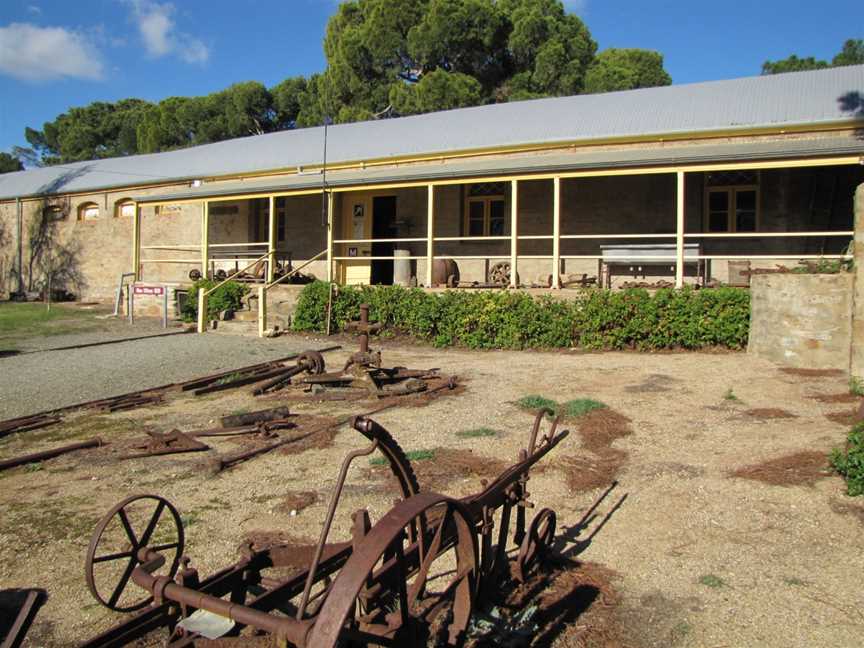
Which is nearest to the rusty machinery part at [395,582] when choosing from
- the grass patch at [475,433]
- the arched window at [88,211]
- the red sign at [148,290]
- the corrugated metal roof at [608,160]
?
the grass patch at [475,433]

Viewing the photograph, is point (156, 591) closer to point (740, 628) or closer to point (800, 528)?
point (740, 628)

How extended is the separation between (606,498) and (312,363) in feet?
19.0

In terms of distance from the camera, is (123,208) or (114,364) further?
(123,208)

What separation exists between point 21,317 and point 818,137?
69.8ft

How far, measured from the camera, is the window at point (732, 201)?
1612 centimetres

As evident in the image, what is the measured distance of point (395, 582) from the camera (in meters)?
2.81

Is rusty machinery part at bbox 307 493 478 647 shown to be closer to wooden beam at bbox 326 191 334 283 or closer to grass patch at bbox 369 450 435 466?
grass patch at bbox 369 450 435 466

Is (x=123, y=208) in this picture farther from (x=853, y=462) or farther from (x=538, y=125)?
(x=853, y=462)

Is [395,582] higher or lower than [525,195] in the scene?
lower

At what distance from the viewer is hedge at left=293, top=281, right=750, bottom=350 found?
39.4 feet

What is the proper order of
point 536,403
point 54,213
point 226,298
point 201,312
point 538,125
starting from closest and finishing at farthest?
point 536,403 → point 201,312 → point 226,298 → point 538,125 → point 54,213

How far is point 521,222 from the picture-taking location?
18.5 metres

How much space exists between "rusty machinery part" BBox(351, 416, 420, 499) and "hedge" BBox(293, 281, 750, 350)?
1008cm

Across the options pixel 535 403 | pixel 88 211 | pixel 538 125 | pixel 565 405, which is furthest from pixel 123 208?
pixel 565 405
